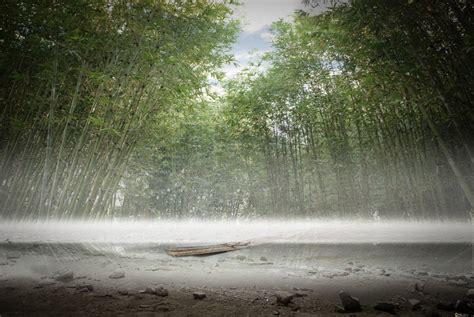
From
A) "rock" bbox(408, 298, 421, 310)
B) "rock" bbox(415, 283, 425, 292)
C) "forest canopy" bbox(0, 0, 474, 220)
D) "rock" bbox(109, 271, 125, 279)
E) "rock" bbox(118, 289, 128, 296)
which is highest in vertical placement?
"forest canopy" bbox(0, 0, 474, 220)

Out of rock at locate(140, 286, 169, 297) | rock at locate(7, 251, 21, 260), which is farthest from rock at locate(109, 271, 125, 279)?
rock at locate(7, 251, 21, 260)

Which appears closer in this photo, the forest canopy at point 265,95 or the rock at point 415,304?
the rock at point 415,304

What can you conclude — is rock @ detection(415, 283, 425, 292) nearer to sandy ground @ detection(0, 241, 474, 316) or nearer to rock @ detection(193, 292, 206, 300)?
sandy ground @ detection(0, 241, 474, 316)

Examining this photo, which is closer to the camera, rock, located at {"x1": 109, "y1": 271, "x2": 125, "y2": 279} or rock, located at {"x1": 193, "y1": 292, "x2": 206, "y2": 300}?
rock, located at {"x1": 193, "y1": 292, "x2": 206, "y2": 300}

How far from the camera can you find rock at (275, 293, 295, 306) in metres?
1.85

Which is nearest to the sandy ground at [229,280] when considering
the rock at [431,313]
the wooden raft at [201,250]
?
the rock at [431,313]

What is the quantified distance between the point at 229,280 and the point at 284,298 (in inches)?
28.2

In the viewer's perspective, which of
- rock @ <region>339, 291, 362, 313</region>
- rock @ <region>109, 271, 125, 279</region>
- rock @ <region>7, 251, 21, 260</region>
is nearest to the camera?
rock @ <region>339, 291, 362, 313</region>

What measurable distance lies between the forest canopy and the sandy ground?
1351 millimetres

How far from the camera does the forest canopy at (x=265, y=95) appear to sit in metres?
3.61

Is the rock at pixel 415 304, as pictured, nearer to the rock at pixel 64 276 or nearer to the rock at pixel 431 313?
the rock at pixel 431 313

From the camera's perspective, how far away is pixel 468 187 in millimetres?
3920

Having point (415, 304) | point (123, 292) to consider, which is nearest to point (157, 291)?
point (123, 292)

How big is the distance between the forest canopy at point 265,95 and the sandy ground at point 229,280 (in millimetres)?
1351
